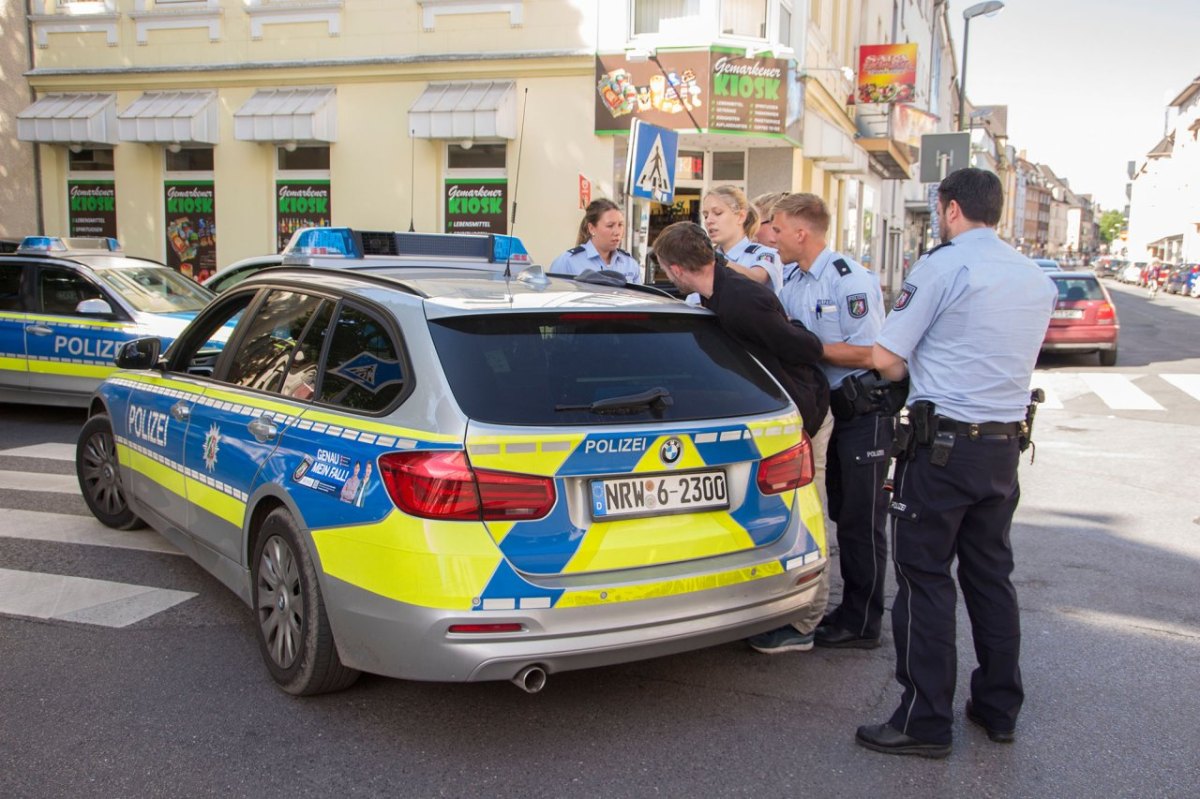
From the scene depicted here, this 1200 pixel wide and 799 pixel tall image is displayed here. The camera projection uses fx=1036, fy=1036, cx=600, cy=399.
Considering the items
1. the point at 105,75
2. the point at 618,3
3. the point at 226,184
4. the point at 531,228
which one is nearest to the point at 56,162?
the point at 105,75

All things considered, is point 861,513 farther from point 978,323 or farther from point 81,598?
point 81,598

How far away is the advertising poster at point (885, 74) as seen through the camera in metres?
23.5

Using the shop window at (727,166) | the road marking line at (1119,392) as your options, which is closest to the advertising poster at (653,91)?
the shop window at (727,166)

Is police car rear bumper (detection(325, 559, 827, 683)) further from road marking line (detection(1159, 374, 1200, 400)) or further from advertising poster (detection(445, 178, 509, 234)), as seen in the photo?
advertising poster (detection(445, 178, 509, 234))

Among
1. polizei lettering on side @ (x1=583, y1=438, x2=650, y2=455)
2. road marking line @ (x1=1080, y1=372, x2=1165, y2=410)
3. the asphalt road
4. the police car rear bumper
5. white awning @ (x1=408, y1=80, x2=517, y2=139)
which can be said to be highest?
white awning @ (x1=408, y1=80, x2=517, y2=139)

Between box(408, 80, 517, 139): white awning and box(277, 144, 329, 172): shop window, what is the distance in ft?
7.07

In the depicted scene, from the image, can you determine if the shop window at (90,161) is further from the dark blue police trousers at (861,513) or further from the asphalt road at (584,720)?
the dark blue police trousers at (861,513)

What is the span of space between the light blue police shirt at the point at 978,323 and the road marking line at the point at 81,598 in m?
3.62

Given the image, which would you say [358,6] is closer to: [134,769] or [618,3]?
[618,3]

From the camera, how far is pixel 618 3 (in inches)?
623

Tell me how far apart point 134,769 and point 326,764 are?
24.0 inches

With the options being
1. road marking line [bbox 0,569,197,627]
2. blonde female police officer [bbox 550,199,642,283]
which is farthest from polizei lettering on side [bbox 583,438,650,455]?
blonde female police officer [bbox 550,199,642,283]

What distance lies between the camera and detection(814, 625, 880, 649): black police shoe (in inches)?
178

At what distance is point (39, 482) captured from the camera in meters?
7.49
